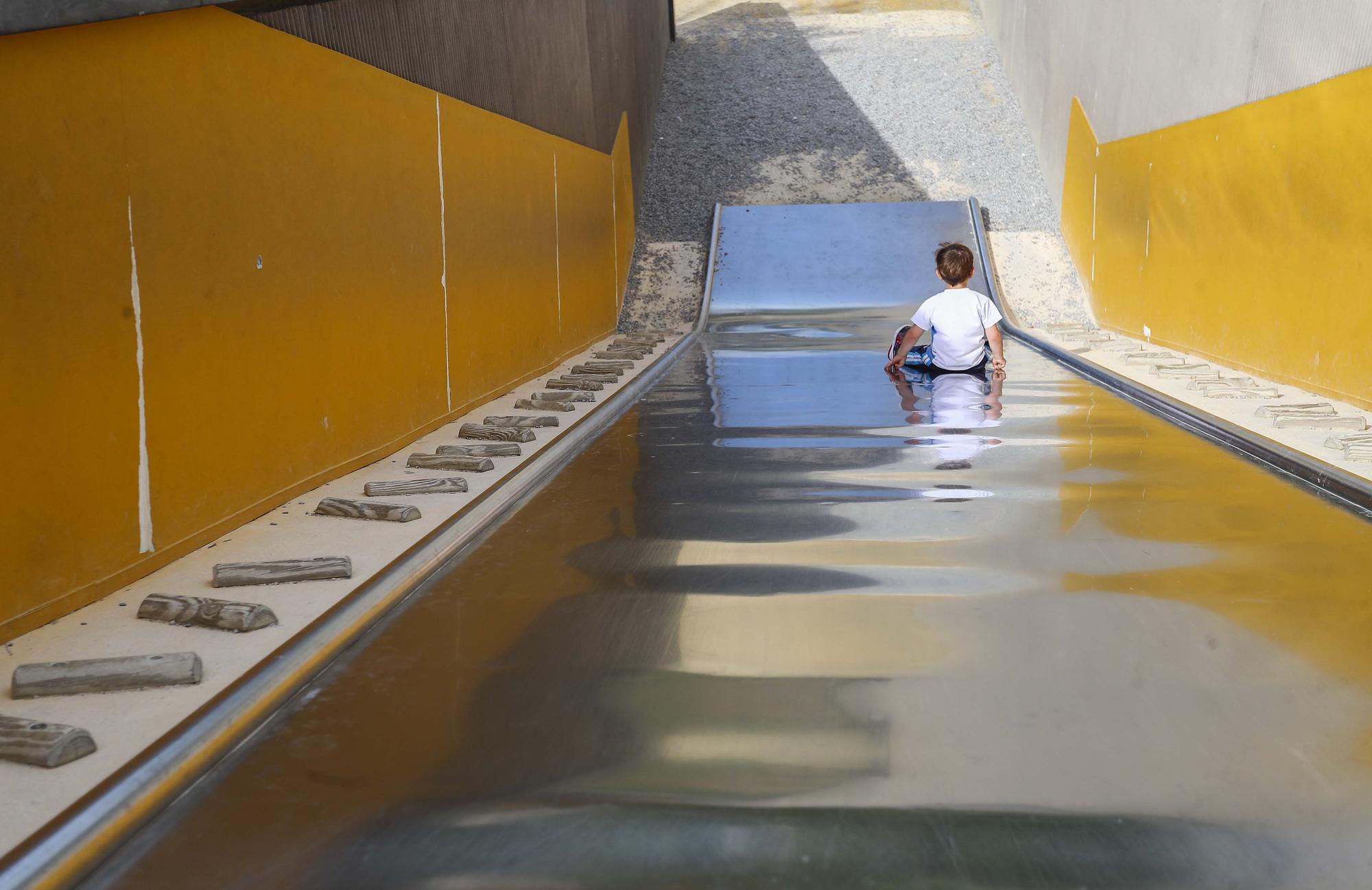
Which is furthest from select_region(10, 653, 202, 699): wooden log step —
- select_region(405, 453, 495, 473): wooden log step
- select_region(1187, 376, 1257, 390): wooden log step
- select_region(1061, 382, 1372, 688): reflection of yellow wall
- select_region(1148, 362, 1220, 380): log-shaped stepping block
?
select_region(1148, 362, 1220, 380): log-shaped stepping block

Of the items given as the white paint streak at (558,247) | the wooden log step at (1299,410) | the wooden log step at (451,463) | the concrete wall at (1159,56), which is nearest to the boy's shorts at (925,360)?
the wooden log step at (1299,410)

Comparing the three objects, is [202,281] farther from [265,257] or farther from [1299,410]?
[1299,410]

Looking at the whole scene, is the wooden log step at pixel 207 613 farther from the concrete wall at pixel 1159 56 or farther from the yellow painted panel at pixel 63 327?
the concrete wall at pixel 1159 56

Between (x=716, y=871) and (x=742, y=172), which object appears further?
(x=742, y=172)

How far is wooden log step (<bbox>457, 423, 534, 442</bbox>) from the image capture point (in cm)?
436

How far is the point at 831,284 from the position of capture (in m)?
9.73

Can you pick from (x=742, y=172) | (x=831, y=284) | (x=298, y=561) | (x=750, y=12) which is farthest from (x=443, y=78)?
(x=750, y=12)

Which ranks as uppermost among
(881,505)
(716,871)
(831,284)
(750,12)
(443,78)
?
(750,12)

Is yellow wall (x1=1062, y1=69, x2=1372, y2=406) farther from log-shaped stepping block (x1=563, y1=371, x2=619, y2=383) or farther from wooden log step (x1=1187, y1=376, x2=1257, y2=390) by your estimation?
log-shaped stepping block (x1=563, y1=371, x2=619, y2=383)

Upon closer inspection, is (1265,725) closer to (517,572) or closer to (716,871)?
(716,871)

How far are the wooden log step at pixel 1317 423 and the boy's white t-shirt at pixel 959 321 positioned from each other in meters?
1.41

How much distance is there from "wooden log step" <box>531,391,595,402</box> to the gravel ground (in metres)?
4.09

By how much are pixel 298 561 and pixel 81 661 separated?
66 cm

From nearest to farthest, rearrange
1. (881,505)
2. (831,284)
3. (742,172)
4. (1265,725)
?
(1265,725) → (881,505) → (831,284) → (742,172)
